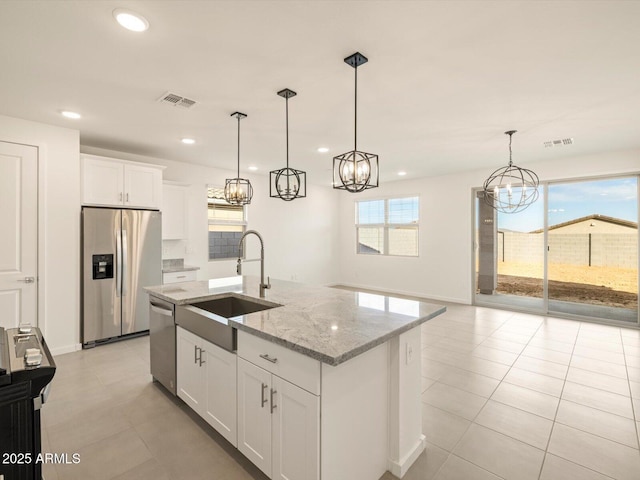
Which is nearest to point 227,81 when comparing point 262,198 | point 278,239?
point 262,198

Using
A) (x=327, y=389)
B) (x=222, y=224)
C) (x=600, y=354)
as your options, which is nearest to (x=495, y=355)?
(x=600, y=354)

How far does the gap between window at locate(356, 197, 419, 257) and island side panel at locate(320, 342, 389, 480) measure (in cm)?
551

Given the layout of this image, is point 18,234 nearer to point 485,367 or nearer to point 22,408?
point 22,408

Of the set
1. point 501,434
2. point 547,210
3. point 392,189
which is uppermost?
point 392,189

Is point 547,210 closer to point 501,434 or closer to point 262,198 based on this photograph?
point 501,434

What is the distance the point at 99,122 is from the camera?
350 cm

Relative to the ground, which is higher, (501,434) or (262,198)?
(262,198)

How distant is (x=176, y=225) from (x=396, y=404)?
4.46 m

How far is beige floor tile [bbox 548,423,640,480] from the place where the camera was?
1.90m

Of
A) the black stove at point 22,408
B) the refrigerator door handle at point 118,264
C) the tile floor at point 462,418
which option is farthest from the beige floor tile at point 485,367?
the refrigerator door handle at point 118,264

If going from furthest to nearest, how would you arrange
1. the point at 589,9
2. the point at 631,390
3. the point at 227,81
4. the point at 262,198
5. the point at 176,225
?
the point at 262,198 < the point at 176,225 < the point at 631,390 < the point at 227,81 < the point at 589,9

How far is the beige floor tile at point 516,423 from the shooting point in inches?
86.4

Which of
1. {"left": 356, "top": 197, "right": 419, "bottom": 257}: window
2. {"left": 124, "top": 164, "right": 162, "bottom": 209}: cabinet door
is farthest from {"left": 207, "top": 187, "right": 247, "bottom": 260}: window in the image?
{"left": 356, "top": 197, "right": 419, "bottom": 257}: window

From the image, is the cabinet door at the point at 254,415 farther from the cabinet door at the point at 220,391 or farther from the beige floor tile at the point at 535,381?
the beige floor tile at the point at 535,381
